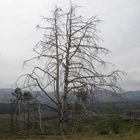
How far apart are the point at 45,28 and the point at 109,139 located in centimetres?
1874

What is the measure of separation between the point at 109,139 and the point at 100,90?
745 inches

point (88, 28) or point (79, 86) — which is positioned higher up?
point (88, 28)

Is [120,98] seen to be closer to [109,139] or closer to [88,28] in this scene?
[88,28]

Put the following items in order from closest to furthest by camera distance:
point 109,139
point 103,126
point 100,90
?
point 100,90 → point 109,139 → point 103,126

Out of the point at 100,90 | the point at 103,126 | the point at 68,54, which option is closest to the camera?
the point at 100,90

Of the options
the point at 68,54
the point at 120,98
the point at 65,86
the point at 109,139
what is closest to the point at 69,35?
the point at 68,54

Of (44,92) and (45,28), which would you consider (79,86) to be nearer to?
(44,92)

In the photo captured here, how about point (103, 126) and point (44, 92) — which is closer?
point (44, 92)

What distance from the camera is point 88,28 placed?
931 cm

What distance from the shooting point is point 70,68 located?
9.18m

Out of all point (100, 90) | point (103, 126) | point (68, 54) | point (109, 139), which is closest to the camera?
point (100, 90)

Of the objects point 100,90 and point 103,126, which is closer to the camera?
point 100,90

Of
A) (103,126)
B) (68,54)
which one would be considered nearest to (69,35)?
(68,54)

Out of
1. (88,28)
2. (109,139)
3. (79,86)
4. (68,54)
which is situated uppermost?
(88,28)
